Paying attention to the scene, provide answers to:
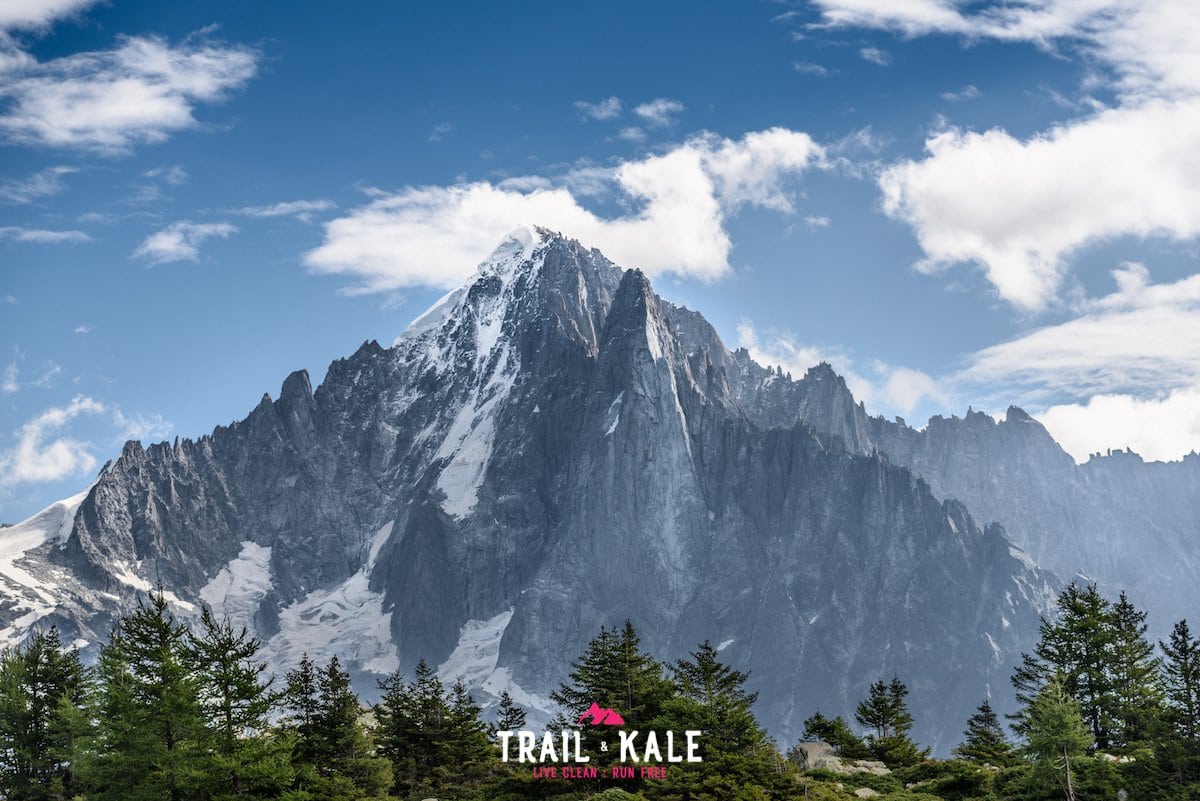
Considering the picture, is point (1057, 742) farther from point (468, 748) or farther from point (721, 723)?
point (468, 748)

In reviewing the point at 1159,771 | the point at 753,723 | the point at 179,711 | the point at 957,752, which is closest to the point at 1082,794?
the point at 1159,771

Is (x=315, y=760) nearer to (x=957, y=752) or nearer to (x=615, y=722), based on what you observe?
(x=615, y=722)

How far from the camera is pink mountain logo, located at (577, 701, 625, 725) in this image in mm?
74625

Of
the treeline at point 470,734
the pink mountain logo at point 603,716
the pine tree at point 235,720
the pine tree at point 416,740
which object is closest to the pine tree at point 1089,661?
the treeline at point 470,734

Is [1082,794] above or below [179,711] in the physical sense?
below

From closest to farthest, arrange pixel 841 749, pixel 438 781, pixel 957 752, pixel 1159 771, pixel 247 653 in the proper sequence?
pixel 1159 771
pixel 247 653
pixel 438 781
pixel 841 749
pixel 957 752

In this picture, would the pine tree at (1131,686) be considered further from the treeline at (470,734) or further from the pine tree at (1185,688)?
the pine tree at (1185,688)

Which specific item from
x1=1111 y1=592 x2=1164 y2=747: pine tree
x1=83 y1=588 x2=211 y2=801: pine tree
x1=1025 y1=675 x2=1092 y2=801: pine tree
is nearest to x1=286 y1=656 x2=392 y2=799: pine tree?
x1=83 y1=588 x2=211 y2=801: pine tree

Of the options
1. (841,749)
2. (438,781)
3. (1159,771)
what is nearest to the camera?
(1159,771)

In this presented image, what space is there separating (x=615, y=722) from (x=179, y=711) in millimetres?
24552

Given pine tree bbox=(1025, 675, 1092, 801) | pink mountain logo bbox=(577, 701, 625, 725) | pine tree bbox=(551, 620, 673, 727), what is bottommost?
pine tree bbox=(1025, 675, 1092, 801)

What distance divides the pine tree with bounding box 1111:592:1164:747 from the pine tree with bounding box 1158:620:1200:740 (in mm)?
8712

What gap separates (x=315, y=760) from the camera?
2926 inches

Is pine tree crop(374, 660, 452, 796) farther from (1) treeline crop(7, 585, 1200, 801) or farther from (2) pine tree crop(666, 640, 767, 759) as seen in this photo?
(2) pine tree crop(666, 640, 767, 759)
